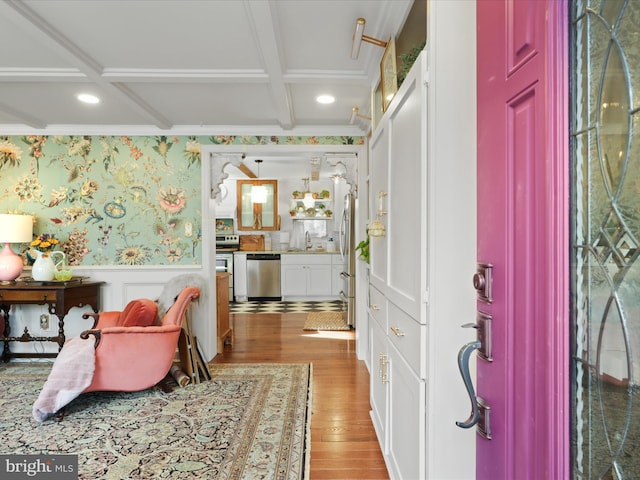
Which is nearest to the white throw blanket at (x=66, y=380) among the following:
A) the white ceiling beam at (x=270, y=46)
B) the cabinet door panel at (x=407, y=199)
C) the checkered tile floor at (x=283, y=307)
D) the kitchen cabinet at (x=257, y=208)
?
the cabinet door panel at (x=407, y=199)

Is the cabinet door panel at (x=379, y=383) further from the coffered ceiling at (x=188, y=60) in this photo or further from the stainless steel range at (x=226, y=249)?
the stainless steel range at (x=226, y=249)

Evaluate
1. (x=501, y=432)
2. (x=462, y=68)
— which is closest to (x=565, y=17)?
(x=462, y=68)

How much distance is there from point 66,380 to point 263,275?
4.89m

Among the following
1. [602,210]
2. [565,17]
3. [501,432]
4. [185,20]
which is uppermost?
[185,20]

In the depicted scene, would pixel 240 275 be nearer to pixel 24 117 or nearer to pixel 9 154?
pixel 9 154

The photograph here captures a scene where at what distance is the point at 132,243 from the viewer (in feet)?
13.3

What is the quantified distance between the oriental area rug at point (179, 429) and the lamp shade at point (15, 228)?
1.29 metres

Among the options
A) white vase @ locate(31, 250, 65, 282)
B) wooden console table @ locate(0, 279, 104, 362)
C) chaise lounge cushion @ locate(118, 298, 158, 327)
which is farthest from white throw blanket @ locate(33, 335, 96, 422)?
white vase @ locate(31, 250, 65, 282)

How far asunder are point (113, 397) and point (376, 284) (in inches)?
89.7

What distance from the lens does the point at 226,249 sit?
7621mm

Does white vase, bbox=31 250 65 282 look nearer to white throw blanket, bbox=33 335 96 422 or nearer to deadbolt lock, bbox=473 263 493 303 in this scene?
white throw blanket, bbox=33 335 96 422

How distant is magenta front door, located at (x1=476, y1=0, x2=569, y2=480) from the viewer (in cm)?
62

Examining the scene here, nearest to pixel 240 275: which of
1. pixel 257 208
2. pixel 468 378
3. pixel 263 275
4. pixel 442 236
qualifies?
pixel 263 275

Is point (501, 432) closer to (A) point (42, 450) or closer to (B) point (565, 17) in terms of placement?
(B) point (565, 17)
